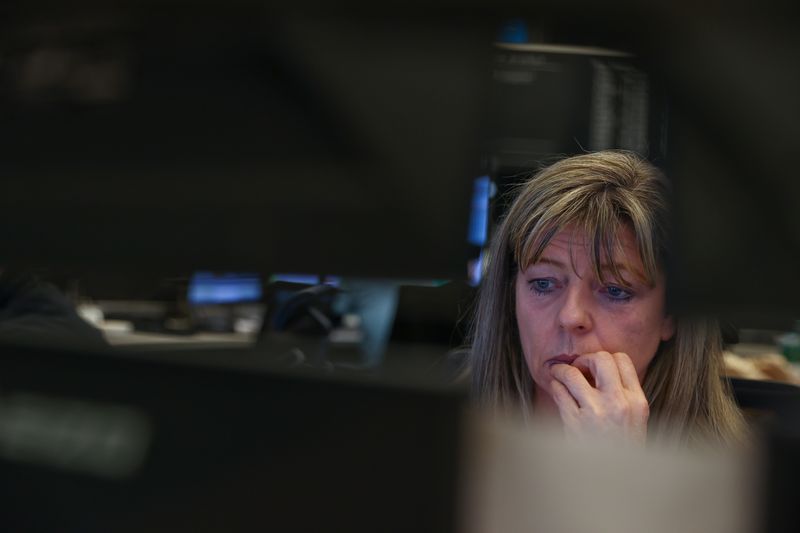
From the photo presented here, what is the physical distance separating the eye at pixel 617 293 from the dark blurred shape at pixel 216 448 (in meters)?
0.58

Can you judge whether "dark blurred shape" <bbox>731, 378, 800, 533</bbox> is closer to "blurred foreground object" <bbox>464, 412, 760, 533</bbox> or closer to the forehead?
"blurred foreground object" <bbox>464, 412, 760, 533</bbox>

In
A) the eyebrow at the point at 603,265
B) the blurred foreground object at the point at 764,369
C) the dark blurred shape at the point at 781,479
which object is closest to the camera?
the dark blurred shape at the point at 781,479

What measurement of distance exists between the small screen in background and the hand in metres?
0.50

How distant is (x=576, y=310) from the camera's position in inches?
38.5

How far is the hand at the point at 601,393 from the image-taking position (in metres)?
0.90

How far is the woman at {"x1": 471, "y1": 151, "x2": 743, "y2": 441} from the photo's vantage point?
2.97 ft

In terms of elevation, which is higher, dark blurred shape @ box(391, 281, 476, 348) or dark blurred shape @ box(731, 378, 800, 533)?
dark blurred shape @ box(391, 281, 476, 348)

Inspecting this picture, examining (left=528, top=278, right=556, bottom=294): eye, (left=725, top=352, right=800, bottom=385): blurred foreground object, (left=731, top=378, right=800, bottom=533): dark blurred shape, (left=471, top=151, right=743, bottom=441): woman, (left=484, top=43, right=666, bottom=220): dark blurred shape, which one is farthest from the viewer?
(left=725, top=352, right=800, bottom=385): blurred foreground object

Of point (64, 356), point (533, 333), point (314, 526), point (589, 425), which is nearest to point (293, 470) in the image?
point (314, 526)

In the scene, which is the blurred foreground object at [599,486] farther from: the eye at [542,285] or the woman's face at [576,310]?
the eye at [542,285]

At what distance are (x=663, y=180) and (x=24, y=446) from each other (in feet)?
1.15

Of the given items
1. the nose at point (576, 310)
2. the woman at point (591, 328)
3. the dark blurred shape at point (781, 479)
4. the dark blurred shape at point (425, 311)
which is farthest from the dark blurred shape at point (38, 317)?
the nose at point (576, 310)

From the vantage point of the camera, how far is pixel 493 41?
375 millimetres

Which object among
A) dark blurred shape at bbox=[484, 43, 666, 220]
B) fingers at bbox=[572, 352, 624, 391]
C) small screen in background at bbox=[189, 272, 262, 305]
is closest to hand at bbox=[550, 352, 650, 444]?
fingers at bbox=[572, 352, 624, 391]
